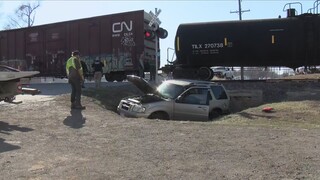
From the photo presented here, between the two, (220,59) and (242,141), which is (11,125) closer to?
(242,141)

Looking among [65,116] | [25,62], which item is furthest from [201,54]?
[25,62]

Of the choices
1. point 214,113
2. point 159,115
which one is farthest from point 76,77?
point 214,113

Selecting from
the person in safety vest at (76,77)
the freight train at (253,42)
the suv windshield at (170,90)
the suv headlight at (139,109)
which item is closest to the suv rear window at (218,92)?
the suv windshield at (170,90)

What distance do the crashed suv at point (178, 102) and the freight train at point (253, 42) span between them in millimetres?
5404

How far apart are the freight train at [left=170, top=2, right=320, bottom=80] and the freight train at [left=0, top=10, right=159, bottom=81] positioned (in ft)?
7.03

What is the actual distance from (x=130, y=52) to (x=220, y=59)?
6148mm

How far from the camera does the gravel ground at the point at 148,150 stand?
6625 mm

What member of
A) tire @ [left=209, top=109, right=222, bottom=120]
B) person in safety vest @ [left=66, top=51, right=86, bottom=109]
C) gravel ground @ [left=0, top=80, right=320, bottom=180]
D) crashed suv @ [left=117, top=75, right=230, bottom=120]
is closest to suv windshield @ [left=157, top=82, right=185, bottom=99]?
crashed suv @ [left=117, top=75, right=230, bottom=120]

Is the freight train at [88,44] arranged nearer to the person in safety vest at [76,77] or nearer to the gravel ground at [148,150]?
the person in safety vest at [76,77]

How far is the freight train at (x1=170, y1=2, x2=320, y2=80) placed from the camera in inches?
811

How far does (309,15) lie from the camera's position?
20.8m

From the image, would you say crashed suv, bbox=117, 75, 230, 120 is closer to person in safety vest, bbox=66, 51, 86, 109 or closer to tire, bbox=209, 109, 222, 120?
tire, bbox=209, 109, 222, 120

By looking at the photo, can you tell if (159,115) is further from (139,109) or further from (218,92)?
(218,92)

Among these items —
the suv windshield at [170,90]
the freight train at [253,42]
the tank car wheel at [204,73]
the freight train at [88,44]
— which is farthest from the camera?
the freight train at [88,44]
